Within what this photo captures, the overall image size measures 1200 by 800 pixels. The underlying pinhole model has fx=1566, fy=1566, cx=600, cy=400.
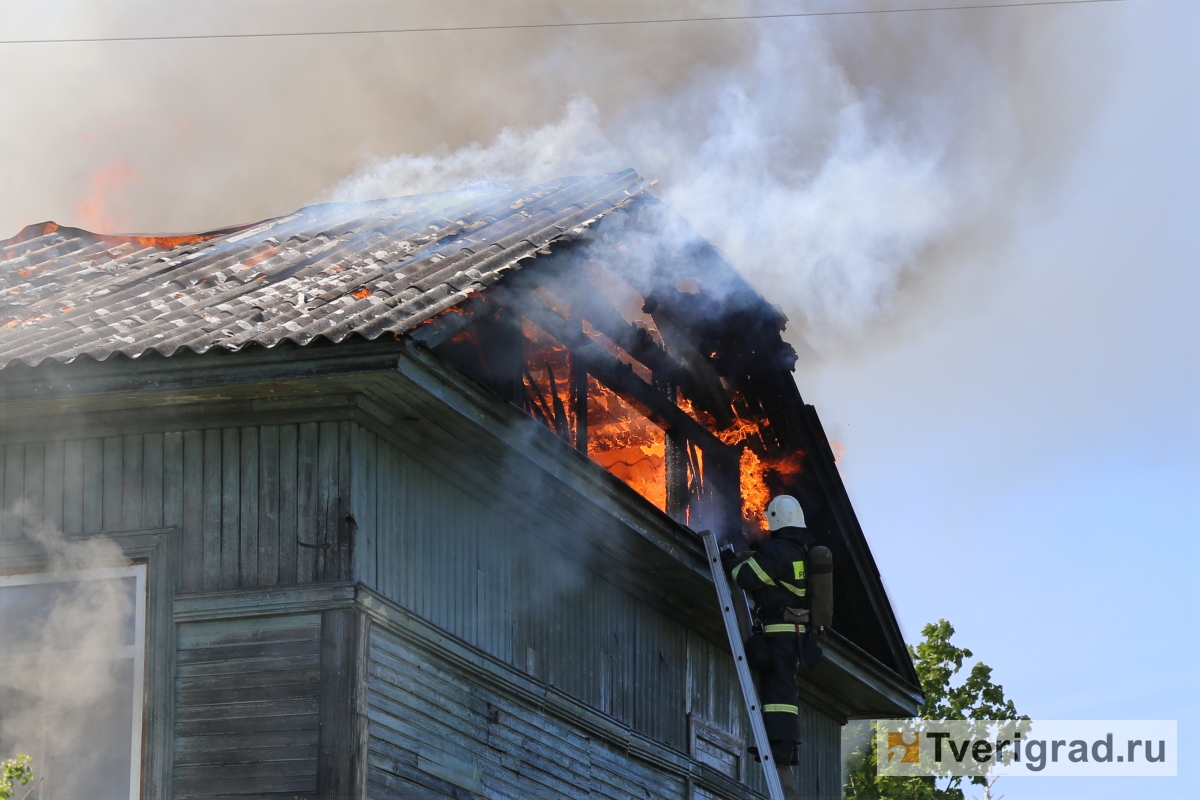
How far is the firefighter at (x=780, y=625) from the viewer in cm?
1090

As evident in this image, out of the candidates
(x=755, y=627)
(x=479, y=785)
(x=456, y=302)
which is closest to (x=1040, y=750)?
(x=755, y=627)

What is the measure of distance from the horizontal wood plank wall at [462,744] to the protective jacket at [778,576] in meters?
1.57

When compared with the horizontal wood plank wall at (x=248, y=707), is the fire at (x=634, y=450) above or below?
above

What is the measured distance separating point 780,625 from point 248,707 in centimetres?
399

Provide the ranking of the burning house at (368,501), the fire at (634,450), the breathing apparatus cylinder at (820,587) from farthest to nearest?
the fire at (634,450), the breathing apparatus cylinder at (820,587), the burning house at (368,501)

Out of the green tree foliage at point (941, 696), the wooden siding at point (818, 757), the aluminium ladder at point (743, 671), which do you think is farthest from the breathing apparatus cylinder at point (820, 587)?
the green tree foliage at point (941, 696)

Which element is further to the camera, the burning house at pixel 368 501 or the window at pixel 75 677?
the window at pixel 75 677

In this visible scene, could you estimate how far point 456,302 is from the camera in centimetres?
920

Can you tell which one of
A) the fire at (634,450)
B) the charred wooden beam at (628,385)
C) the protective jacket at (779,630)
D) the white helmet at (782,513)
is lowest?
the protective jacket at (779,630)

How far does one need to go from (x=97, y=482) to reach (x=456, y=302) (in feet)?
8.02

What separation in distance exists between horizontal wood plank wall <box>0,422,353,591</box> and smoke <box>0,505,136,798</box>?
223mm

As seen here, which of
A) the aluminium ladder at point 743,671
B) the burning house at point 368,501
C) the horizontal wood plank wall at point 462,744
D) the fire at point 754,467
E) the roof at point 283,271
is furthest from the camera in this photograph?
the fire at point 754,467

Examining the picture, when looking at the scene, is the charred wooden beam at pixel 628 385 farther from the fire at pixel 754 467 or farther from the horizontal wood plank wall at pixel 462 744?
the horizontal wood plank wall at pixel 462 744

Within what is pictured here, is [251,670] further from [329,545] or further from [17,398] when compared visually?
[17,398]
